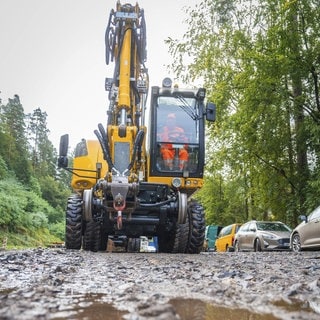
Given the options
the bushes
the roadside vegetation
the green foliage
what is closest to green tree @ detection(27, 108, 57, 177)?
the roadside vegetation

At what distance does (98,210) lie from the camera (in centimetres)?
958

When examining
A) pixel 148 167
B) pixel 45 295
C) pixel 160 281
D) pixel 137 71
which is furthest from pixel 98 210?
pixel 45 295

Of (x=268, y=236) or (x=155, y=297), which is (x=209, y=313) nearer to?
(x=155, y=297)

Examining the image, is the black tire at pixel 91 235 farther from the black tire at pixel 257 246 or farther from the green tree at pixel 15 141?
the green tree at pixel 15 141

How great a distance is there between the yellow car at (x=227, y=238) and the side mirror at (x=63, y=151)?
12.1 m

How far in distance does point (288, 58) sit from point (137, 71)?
10137 mm

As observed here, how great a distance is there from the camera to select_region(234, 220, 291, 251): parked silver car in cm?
1620

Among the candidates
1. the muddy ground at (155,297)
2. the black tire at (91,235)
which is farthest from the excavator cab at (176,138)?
the muddy ground at (155,297)

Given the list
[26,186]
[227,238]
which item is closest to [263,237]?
[227,238]

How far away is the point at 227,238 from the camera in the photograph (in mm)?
22141

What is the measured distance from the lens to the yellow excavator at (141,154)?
379 inches

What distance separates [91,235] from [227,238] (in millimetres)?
12883

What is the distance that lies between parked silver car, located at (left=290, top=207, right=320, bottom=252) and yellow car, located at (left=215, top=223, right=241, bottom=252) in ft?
19.4

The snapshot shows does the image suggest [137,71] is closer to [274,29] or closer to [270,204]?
[274,29]
